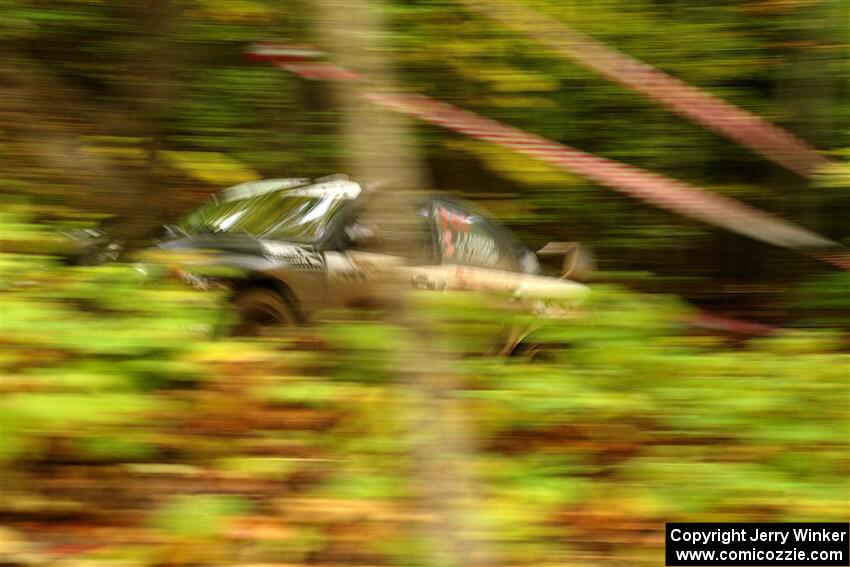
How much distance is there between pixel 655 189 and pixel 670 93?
Result: 26.9 inches

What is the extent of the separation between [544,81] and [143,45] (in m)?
2.80

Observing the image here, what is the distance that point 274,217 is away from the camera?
7188 mm

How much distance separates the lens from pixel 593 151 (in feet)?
23.0


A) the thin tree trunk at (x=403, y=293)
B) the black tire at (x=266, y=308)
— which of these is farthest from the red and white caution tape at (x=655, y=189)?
the thin tree trunk at (x=403, y=293)

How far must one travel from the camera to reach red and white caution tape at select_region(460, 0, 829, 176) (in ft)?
21.1

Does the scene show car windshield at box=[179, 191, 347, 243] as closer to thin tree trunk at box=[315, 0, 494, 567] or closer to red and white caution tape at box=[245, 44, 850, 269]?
red and white caution tape at box=[245, 44, 850, 269]

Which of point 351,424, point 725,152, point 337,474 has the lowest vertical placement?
point 337,474

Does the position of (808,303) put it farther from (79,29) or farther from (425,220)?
(79,29)

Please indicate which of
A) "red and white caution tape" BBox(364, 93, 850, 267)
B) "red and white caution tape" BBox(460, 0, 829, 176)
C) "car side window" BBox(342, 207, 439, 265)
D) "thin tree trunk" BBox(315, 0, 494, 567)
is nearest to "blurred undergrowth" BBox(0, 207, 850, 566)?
"thin tree trunk" BBox(315, 0, 494, 567)

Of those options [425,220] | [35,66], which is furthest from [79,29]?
[425,220]

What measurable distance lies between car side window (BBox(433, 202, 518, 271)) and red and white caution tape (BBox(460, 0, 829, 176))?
4.28 ft

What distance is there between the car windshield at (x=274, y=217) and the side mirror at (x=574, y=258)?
1645 millimetres

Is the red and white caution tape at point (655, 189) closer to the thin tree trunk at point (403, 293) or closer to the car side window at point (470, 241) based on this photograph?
the car side window at point (470, 241)

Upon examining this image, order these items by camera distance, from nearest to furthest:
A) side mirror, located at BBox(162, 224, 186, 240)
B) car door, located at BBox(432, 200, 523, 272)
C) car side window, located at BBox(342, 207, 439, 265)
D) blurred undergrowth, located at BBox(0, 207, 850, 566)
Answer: blurred undergrowth, located at BBox(0, 207, 850, 566) < car side window, located at BBox(342, 207, 439, 265) < side mirror, located at BBox(162, 224, 186, 240) < car door, located at BBox(432, 200, 523, 272)
